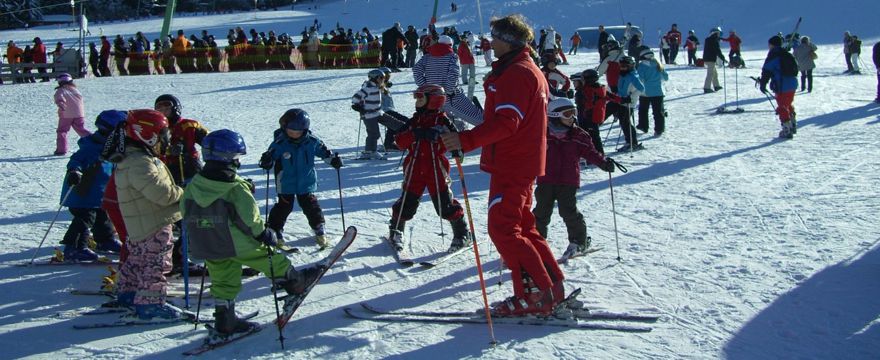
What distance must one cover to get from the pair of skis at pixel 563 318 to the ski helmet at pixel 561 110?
5.06ft

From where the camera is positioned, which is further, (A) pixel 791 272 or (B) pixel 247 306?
(A) pixel 791 272

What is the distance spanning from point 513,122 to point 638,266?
2399mm

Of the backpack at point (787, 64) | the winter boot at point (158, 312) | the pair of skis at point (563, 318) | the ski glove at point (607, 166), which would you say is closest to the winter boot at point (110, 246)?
the winter boot at point (158, 312)

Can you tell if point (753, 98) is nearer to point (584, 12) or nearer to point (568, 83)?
point (568, 83)

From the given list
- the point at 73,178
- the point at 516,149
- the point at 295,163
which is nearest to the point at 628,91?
the point at 295,163

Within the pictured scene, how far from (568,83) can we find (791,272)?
5.34 m

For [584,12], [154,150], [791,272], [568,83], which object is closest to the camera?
[154,150]

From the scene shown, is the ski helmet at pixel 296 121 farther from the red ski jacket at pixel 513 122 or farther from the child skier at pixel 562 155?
the red ski jacket at pixel 513 122

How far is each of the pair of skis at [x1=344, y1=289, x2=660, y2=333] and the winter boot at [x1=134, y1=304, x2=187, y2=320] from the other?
1108 mm

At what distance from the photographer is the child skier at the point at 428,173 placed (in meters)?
6.51

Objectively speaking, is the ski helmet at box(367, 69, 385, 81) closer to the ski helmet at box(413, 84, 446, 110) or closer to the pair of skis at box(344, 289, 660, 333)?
the ski helmet at box(413, 84, 446, 110)

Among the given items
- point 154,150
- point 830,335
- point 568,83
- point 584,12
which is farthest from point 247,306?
point 584,12

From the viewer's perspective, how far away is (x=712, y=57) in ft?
63.5

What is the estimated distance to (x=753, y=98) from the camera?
18266mm
